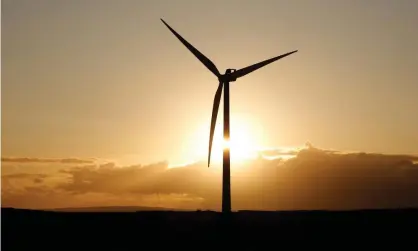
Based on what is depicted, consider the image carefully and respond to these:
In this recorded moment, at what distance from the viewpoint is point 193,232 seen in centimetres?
10775

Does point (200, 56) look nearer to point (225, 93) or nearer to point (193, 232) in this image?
point (225, 93)

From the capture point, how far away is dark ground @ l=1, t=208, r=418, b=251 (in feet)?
311

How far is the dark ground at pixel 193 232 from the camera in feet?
311

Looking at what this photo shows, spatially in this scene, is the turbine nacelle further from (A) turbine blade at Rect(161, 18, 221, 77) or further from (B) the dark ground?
(B) the dark ground

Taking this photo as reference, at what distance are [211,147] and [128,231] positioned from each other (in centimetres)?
4061

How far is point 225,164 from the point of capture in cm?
6612

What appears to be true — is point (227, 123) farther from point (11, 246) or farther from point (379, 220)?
point (379, 220)

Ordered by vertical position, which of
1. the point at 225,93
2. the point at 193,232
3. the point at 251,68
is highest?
the point at 251,68

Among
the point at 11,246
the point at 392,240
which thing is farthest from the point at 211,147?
the point at 392,240

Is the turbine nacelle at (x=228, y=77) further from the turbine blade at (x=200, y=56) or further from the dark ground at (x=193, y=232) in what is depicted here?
the dark ground at (x=193, y=232)


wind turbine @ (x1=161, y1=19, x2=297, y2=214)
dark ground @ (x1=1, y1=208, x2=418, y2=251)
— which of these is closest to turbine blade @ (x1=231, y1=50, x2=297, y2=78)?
wind turbine @ (x1=161, y1=19, x2=297, y2=214)

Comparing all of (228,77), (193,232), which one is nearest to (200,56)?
(228,77)

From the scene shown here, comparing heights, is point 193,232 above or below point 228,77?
below

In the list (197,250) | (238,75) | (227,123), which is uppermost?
(238,75)
